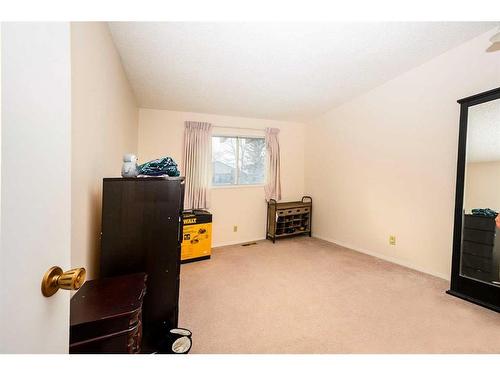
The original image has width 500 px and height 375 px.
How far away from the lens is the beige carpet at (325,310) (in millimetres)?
1704

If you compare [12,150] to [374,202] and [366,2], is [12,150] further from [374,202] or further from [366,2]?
[374,202]

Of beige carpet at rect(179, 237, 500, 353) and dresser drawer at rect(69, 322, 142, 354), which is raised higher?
dresser drawer at rect(69, 322, 142, 354)

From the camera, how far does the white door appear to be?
45cm

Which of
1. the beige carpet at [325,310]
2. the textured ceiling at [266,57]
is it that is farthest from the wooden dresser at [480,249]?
the textured ceiling at [266,57]

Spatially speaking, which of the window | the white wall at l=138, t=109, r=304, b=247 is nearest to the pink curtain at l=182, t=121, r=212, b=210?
the white wall at l=138, t=109, r=304, b=247

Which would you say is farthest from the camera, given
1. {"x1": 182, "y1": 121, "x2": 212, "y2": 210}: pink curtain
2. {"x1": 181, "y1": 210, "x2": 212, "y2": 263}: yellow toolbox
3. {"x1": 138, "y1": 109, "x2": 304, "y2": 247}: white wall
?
{"x1": 182, "y1": 121, "x2": 212, "y2": 210}: pink curtain

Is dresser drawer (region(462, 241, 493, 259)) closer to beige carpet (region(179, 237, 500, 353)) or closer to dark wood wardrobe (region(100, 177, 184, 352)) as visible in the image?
beige carpet (region(179, 237, 500, 353))

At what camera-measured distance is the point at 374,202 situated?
3574 millimetres

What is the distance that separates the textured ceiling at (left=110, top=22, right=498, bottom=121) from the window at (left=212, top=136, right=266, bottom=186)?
0.71 m

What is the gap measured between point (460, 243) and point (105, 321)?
3.15m

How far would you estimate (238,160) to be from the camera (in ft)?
13.9

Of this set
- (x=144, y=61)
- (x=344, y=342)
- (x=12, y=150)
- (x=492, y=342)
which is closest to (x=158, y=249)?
(x=12, y=150)

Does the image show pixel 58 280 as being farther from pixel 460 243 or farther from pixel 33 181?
pixel 460 243

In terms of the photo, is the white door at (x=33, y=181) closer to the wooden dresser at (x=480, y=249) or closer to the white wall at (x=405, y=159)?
the wooden dresser at (x=480, y=249)
